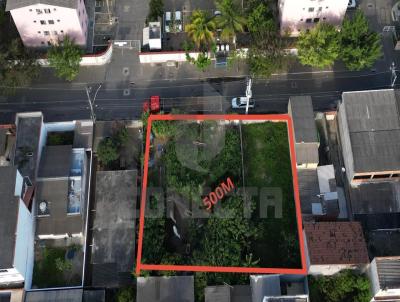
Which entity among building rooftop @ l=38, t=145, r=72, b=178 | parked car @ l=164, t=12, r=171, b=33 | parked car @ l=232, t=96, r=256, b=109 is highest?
parked car @ l=164, t=12, r=171, b=33

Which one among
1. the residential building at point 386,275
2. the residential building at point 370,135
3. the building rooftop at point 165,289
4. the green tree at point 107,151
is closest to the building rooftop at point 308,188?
the residential building at point 370,135

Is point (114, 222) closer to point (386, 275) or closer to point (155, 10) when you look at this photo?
point (386, 275)

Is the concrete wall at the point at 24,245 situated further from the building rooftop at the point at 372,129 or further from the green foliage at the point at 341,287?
the building rooftop at the point at 372,129

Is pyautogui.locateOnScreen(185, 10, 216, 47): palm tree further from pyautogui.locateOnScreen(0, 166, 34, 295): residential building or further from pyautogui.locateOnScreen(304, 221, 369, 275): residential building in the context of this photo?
pyautogui.locateOnScreen(0, 166, 34, 295): residential building

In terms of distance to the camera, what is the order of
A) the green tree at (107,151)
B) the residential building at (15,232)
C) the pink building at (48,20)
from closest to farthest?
1. the residential building at (15,232)
2. the green tree at (107,151)
3. the pink building at (48,20)

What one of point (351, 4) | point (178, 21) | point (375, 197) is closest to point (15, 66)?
point (178, 21)

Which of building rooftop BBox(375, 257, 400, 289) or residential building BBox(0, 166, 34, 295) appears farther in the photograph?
residential building BBox(0, 166, 34, 295)

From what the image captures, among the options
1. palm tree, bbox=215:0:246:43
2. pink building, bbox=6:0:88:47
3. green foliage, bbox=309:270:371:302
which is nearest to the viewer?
green foliage, bbox=309:270:371:302

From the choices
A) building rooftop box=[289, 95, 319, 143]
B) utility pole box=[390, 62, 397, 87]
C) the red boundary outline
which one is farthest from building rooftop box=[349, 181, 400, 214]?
utility pole box=[390, 62, 397, 87]
